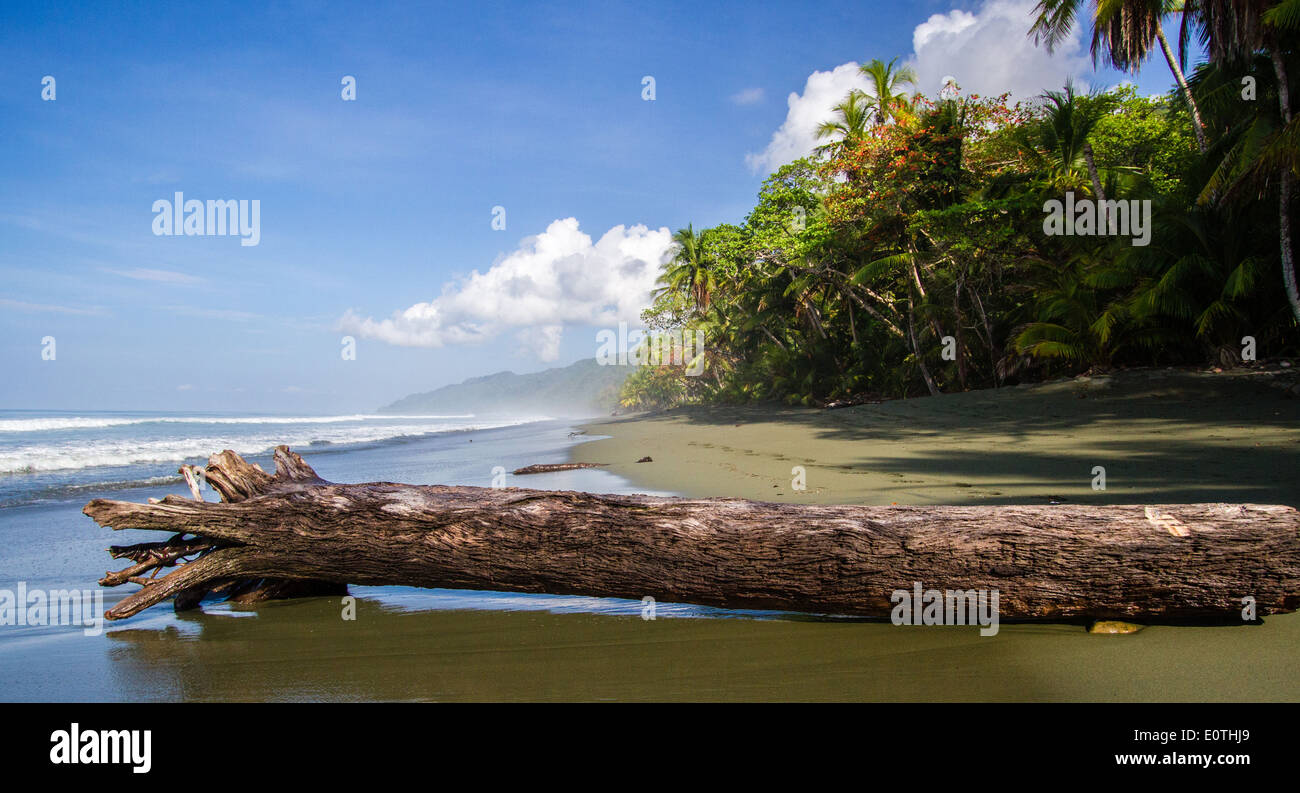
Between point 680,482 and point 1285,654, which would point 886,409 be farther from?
point 1285,654

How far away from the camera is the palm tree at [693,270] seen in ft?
123

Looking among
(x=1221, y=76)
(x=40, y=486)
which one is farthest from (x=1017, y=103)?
(x=40, y=486)

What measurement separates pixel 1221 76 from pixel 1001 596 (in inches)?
584

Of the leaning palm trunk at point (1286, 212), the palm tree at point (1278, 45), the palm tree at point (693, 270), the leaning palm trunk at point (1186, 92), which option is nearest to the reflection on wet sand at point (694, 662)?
the palm tree at point (1278, 45)

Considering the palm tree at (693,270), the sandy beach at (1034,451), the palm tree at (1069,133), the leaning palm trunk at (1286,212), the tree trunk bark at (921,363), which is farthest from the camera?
the palm tree at (693,270)

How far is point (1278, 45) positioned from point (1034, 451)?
8.27 m

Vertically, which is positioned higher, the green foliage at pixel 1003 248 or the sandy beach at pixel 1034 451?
the green foliage at pixel 1003 248

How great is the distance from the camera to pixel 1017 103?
58.4 feet

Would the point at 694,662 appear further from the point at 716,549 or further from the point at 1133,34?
the point at 1133,34

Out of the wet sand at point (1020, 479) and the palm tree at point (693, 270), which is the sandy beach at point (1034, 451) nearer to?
the wet sand at point (1020, 479)

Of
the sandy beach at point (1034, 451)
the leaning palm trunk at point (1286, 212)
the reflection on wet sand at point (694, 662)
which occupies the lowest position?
the reflection on wet sand at point (694, 662)

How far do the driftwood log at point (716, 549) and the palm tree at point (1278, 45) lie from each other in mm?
9710

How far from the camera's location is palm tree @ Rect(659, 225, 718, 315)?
1478 inches

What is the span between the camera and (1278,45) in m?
10.1
